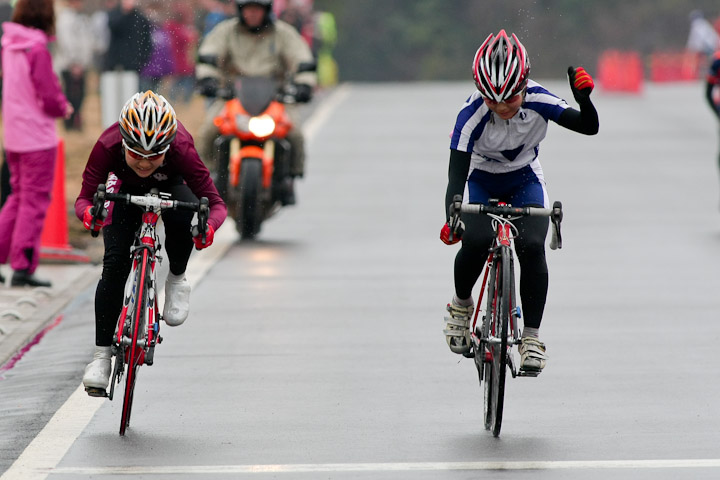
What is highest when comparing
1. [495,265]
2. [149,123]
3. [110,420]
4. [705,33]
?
[705,33]

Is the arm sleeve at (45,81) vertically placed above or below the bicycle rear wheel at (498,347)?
above

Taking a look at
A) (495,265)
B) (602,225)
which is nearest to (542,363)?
Answer: (495,265)

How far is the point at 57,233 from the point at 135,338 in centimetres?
670

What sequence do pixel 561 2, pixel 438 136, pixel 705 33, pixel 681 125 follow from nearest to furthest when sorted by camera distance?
1. pixel 438 136
2. pixel 681 125
3. pixel 705 33
4. pixel 561 2

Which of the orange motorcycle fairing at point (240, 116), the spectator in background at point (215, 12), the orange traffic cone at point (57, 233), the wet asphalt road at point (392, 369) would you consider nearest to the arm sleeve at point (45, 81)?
the wet asphalt road at point (392, 369)

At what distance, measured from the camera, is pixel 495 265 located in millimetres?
7758

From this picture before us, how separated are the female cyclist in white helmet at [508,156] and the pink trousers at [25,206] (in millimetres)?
4748

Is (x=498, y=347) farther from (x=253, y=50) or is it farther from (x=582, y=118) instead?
(x=253, y=50)

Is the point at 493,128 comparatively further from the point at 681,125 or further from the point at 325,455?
the point at 681,125

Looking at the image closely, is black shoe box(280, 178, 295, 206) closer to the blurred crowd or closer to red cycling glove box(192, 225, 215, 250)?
the blurred crowd

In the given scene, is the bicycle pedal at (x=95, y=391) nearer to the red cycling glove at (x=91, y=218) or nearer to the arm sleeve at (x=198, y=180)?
the red cycling glove at (x=91, y=218)

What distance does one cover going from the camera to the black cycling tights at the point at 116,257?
7859mm

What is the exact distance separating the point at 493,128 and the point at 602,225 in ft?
28.7

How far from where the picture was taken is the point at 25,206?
12.1 metres
